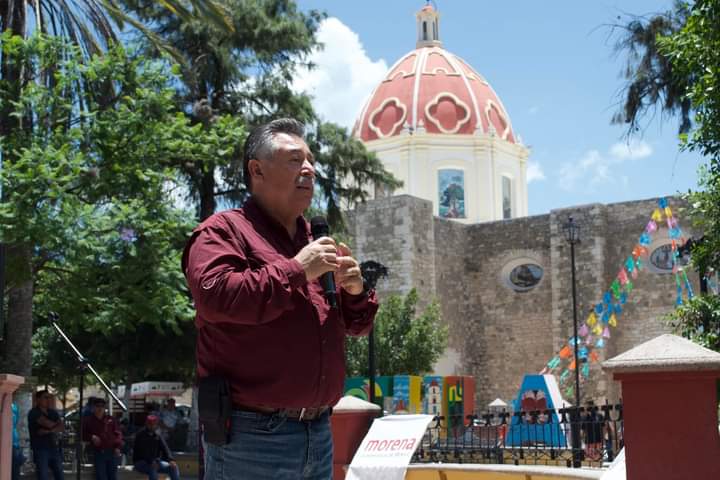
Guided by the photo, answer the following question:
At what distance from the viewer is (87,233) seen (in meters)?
11.2

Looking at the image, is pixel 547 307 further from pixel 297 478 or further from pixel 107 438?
pixel 297 478

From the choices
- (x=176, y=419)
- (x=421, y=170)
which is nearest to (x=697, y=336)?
(x=176, y=419)

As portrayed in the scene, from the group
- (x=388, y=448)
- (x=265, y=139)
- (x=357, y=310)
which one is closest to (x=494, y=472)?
(x=388, y=448)

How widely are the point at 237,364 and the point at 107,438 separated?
30.3ft

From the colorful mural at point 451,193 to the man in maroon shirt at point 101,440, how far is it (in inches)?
1004

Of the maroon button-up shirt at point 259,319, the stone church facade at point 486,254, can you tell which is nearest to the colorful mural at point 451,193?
the stone church facade at point 486,254

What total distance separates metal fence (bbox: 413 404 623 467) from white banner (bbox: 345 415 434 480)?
799mm

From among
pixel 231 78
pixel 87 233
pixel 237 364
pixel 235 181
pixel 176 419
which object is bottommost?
pixel 176 419

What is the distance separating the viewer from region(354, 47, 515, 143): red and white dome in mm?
36094

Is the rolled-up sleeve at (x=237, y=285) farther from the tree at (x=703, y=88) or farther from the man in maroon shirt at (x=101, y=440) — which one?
the man in maroon shirt at (x=101, y=440)

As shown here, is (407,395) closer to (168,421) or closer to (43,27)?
(168,421)

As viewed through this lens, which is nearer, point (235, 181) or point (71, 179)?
point (71, 179)

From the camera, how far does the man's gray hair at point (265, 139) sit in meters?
2.64

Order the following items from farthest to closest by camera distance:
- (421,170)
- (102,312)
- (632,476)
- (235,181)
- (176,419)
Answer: (421,170) < (176,419) < (235,181) < (102,312) < (632,476)
